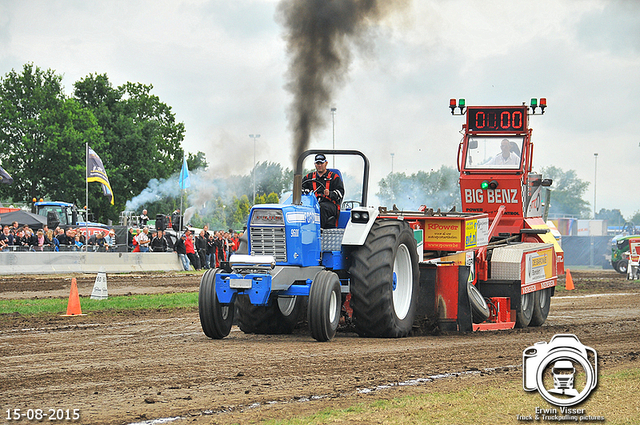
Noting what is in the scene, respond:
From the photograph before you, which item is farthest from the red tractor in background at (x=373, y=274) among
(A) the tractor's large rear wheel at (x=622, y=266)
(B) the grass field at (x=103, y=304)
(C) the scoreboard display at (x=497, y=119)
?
(A) the tractor's large rear wheel at (x=622, y=266)

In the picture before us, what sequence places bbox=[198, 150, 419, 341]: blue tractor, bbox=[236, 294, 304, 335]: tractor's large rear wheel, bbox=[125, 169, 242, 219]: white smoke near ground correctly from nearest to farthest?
bbox=[198, 150, 419, 341]: blue tractor, bbox=[236, 294, 304, 335]: tractor's large rear wheel, bbox=[125, 169, 242, 219]: white smoke near ground

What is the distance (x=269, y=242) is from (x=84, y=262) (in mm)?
17303

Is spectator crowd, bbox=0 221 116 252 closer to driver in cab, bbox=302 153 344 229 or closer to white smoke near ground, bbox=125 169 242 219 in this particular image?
driver in cab, bbox=302 153 344 229

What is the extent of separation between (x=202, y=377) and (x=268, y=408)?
1.30 meters

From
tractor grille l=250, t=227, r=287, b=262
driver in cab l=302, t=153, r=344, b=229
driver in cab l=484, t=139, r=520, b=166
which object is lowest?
tractor grille l=250, t=227, r=287, b=262

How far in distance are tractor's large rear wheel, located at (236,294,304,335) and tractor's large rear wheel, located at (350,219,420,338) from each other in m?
1.05

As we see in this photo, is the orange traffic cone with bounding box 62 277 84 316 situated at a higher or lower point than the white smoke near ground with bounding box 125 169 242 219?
lower

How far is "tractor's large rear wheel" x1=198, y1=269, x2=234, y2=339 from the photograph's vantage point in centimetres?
893

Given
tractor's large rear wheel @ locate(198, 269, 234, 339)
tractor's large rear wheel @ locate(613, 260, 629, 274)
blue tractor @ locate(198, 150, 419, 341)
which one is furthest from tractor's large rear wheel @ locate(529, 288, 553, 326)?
tractor's large rear wheel @ locate(613, 260, 629, 274)

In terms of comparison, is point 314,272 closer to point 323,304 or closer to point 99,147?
point 323,304

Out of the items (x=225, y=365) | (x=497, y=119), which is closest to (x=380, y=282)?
(x=225, y=365)

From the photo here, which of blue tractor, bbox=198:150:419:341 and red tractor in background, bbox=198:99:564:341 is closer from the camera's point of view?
blue tractor, bbox=198:150:419:341

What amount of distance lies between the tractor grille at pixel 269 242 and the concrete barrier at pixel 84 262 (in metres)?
13.5

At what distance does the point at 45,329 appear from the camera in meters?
10.7
